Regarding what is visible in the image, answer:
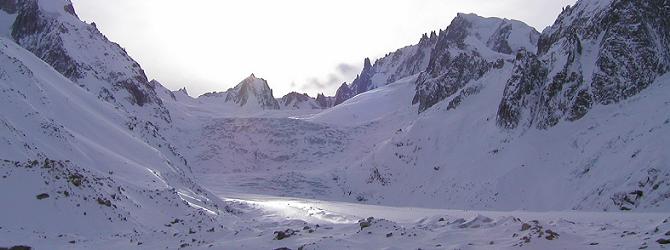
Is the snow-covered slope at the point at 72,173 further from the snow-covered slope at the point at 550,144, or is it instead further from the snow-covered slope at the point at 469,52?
the snow-covered slope at the point at 469,52

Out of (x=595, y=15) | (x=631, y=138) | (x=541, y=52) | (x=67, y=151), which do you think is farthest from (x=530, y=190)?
(x=67, y=151)

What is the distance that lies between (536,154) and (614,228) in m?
30.4

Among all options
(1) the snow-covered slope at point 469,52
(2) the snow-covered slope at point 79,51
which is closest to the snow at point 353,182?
(2) the snow-covered slope at point 79,51

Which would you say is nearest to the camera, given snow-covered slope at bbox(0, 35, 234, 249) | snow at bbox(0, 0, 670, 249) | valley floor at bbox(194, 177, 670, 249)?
valley floor at bbox(194, 177, 670, 249)

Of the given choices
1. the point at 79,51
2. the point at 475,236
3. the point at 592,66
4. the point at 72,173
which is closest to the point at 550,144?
the point at 592,66

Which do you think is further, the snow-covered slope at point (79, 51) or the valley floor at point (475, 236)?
the snow-covered slope at point (79, 51)

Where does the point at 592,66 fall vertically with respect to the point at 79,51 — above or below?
below

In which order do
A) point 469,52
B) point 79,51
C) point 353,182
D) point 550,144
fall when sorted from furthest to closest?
point 79,51 < point 469,52 < point 353,182 < point 550,144

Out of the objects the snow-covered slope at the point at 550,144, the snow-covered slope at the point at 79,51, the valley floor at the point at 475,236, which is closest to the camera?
the valley floor at the point at 475,236

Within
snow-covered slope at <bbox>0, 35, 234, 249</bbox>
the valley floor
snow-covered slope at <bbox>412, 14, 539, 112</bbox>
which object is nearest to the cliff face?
snow-covered slope at <bbox>412, 14, 539, 112</bbox>

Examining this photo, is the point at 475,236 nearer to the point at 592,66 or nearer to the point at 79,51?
the point at 592,66

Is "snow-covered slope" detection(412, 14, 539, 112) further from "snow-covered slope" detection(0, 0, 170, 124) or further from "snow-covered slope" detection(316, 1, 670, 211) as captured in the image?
"snow-covered slope" detection(0, 0, 170, 124)

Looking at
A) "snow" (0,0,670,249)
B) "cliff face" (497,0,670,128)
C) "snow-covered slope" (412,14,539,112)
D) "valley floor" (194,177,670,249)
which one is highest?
"snow-covered slope" (412,14,539,112)

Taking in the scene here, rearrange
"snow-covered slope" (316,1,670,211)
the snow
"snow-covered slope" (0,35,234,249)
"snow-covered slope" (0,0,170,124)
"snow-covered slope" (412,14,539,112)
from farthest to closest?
1. "snow-covered slope" (412,14,539,112)
2. "snow-covered slope" (0,0,170,124)
3. "snow-covered slope" (316,1,670,211)
4. "snow-covered slope" (0,35,234,249)
5. the snow
